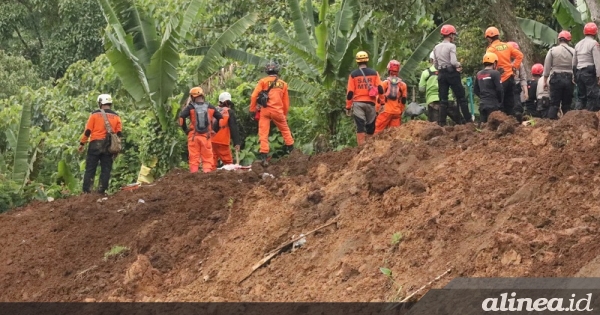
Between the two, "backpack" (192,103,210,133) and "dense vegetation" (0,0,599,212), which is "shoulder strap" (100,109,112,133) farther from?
"backpack" (192,103,210,133)

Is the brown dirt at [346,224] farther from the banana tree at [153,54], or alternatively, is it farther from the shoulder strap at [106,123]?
the banana tree at [153,54]

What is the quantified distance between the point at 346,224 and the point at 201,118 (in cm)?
662

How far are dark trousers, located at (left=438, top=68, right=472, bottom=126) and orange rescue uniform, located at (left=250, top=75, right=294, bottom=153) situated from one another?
263 centimetres

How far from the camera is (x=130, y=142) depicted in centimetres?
2109

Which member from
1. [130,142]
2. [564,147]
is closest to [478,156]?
[564,147]

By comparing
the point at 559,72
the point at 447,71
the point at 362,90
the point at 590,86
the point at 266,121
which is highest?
the point at 447,71

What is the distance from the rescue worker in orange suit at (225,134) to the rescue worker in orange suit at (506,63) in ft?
14.8

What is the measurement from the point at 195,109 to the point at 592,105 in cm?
621

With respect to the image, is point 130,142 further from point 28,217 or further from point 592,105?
point 592,105

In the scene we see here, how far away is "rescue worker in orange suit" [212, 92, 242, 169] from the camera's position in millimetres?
18375

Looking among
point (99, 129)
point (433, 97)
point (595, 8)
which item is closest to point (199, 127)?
point (99, 129)

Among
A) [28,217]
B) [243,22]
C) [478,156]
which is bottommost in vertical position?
[28,217]

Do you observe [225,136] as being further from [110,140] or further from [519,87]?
[519,87]

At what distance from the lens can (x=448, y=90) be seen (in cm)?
1702
